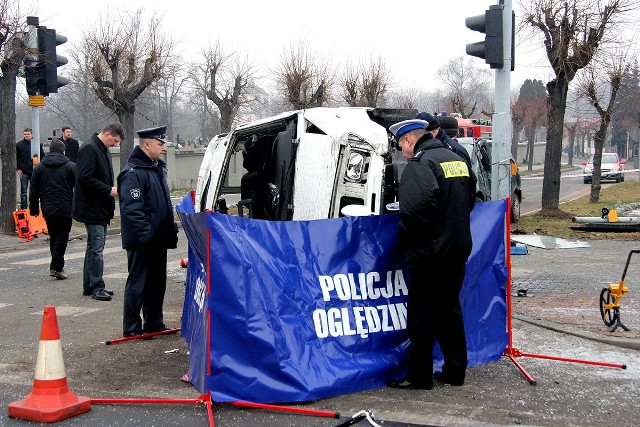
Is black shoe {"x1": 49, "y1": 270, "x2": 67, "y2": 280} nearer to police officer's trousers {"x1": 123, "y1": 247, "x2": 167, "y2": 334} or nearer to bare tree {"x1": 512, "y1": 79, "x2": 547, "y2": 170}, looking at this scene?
police officer's trousers {"x1": 123, "y1": 247, "x2": 167, "y2": 334}

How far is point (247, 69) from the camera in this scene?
140 feet

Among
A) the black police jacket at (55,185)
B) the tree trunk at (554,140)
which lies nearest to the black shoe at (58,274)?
the black police jacket at (55,185)

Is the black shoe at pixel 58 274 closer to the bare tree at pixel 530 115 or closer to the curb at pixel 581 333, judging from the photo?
the curb at pixel 581 333

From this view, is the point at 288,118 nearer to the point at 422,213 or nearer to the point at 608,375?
the point at 422,213

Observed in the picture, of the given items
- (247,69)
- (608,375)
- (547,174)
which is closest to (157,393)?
(608,375)

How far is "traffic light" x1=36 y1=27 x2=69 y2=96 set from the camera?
14383 millimetres

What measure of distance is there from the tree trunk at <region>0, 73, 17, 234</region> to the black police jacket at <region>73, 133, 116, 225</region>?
28.0 feet

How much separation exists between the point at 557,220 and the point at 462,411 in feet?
46.6

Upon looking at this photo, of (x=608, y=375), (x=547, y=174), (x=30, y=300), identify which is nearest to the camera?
(x=608, y=375)

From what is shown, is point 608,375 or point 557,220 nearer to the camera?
point 608,375

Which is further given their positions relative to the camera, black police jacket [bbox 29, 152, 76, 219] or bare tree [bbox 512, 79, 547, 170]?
bare tree [bbox 512, 79, 547, 170]

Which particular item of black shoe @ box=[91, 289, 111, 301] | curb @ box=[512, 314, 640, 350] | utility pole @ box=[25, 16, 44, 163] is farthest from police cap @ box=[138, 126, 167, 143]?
utility pole @ box=[25, 16, 44, 163]

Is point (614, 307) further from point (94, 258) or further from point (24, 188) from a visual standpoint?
point (24, 188)

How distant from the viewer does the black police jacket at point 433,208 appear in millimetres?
5445
